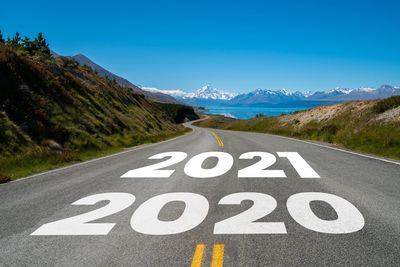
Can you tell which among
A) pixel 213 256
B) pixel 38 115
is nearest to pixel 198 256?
pixel 213 256

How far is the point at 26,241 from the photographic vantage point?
4555mm

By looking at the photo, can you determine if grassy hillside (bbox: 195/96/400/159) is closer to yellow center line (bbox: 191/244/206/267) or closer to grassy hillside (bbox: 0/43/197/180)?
yellow center line (bbox: 191/244/206/267)

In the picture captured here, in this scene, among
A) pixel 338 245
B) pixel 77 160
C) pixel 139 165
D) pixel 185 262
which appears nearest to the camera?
pixel 185 262

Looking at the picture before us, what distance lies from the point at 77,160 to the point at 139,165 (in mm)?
3738

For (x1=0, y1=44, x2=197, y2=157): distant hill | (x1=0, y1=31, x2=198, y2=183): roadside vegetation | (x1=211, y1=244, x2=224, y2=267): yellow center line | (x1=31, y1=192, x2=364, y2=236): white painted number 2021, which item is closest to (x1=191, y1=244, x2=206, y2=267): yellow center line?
(x1=211, y1=244, x2=224, y2=267): yellow center line

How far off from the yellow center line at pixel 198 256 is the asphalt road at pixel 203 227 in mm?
13

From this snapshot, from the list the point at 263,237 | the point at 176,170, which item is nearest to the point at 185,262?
the point at 263,237

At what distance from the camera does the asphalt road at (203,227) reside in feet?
12.9

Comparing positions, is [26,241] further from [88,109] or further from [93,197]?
[88,109]

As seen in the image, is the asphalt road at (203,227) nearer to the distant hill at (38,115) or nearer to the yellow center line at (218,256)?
the yellow center line at (218,256)

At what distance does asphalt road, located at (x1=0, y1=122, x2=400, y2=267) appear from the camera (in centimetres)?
392

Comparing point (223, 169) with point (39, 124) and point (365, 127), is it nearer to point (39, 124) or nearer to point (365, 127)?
point (39, 124)

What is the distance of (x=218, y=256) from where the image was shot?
3938mm

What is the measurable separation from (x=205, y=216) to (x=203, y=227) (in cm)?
47
